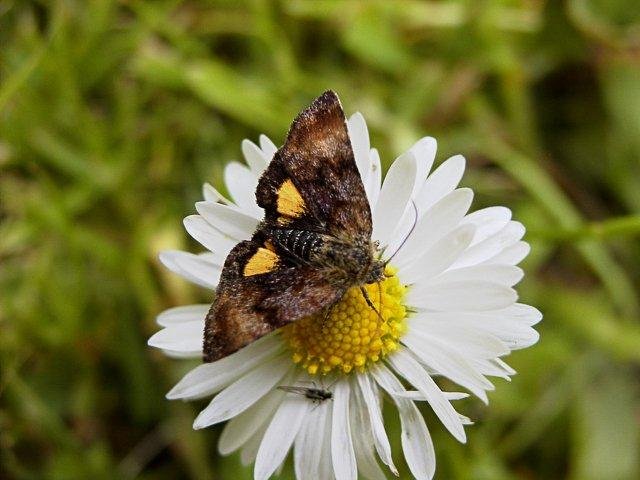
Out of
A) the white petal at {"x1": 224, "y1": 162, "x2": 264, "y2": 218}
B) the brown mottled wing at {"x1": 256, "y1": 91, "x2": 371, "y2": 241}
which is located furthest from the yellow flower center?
the white petal at {"x1": 224, "y1": 162, "x2": 264, "y2": 218}

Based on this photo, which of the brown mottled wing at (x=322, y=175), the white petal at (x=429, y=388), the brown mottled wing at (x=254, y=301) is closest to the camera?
the brown mottled wing at (x=254, y=301)

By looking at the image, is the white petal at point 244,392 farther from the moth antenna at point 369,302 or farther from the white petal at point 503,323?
the white petal at point 503,323

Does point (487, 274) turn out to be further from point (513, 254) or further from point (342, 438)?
point (342, 438)

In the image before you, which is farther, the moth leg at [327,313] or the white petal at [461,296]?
the moth leg at [327,313]

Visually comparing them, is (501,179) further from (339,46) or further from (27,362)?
(27,362)

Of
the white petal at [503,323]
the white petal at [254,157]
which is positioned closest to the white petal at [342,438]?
the white petal at [503,323]

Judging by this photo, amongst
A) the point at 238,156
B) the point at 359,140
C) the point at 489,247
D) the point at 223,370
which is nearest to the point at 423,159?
the point at 359,140
